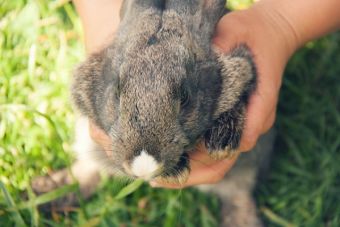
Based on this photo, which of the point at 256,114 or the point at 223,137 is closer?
the point at 223,137

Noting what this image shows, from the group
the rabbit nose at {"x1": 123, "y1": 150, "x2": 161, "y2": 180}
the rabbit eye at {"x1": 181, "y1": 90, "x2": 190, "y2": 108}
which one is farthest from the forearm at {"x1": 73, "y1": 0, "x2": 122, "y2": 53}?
the rabbit nose at {"x1": 123, "y1": 150, "x2": 161, "y2": 180}

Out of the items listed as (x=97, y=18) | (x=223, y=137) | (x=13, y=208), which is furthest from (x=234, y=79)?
(x=13, y=208)

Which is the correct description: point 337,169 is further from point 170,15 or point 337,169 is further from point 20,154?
point 20,154

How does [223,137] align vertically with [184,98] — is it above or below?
below

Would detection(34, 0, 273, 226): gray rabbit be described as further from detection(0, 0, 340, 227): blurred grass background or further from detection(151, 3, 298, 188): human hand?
detection(0, 0, 340, 227): blurred grass background

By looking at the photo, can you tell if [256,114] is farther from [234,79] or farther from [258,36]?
[258,36]

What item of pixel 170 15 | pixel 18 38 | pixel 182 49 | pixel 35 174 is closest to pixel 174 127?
pixel 182 49

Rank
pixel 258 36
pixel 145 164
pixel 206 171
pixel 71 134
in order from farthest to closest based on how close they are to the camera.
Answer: pixel 71 134
pixel 258 36
pixel 206 171
pixel 145 164
